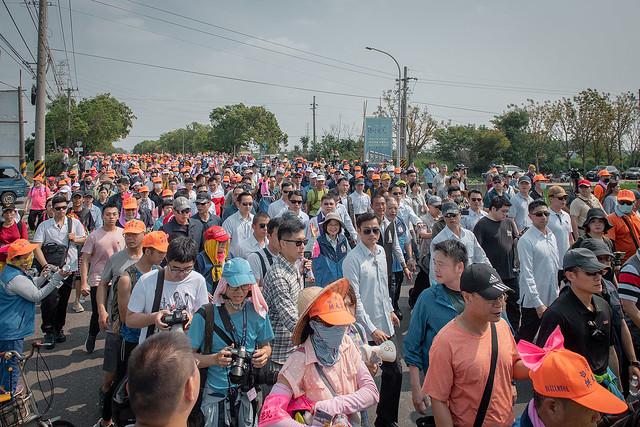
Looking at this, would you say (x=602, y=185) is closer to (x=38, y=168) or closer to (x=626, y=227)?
(x=626, y=227)

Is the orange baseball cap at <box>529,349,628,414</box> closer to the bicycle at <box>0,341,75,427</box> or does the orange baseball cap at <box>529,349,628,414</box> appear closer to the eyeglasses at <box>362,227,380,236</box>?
the eyeglasses at <box>362,227,380,236</box>

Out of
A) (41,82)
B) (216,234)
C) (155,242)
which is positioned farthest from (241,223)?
(41,82)

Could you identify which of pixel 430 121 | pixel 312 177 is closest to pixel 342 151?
pixel 430 121

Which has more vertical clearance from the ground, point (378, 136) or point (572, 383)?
point (378, 136)

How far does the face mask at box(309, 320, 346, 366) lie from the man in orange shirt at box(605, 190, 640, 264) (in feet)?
18.3

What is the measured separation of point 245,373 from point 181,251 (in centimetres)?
119

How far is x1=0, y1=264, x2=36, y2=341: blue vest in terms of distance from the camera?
401 centimetres

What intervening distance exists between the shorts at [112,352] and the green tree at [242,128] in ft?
237

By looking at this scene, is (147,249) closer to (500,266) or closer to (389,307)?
(389,307)

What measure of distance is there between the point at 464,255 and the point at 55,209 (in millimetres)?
6394

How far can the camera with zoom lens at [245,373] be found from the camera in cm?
274

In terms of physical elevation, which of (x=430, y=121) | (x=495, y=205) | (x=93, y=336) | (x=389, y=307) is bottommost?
(x=93, y=336)

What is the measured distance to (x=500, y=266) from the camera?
5820 millimetres

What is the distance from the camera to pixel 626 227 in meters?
6.20
